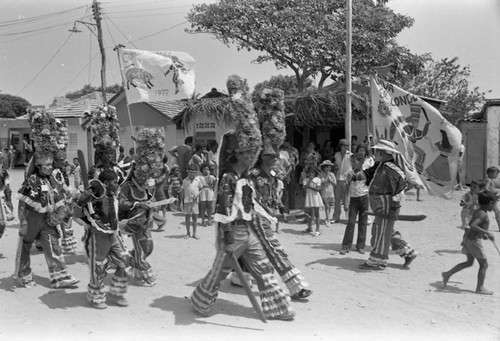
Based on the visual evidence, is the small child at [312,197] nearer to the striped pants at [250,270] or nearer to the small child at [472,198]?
the small child at [472,198]

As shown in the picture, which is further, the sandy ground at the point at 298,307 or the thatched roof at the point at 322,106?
the thatched roof at the point at 322,106

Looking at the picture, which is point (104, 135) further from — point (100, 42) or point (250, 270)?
Answer: point (100, 42)

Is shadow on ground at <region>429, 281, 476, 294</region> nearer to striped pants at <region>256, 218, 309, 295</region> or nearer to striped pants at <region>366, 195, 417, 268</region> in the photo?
striped pants at <region>366, 195, 417, 268</region>

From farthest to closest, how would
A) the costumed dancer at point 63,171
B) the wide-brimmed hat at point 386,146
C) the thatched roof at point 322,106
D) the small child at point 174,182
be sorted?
the thatched roof at point 322,106
the small child at point 174,182
the wide-brimmed hat at point 386,146
the costumed dancer at point 63,171

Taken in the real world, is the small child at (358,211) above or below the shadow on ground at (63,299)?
above

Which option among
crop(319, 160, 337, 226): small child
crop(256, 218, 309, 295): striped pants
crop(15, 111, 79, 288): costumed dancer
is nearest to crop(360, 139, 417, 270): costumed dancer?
crop(256, 218, 309, 295): striped pants

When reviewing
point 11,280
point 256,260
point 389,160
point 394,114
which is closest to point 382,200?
point 389,160

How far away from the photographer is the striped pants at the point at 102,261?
17.2 feet

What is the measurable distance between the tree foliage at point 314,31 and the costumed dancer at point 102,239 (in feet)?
44.4

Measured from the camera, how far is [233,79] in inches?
203

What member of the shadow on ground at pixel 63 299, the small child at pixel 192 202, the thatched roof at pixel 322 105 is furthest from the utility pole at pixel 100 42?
the shadow on ground at pixel 63 299

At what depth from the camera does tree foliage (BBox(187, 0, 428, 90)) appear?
57.7 ft

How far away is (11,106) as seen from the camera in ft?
169

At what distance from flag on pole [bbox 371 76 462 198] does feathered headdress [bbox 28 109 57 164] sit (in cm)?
484
